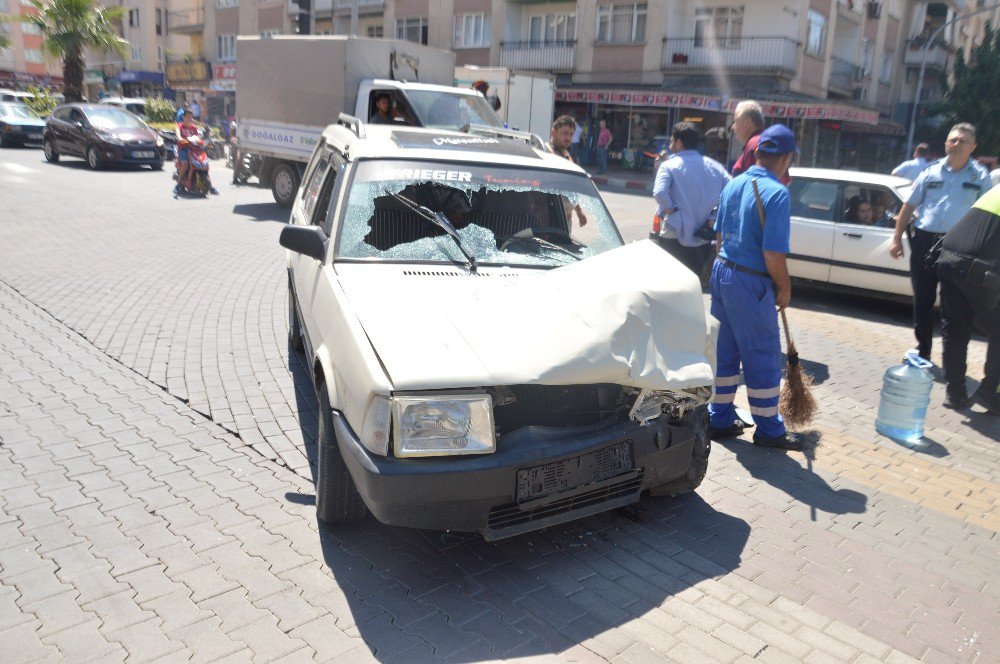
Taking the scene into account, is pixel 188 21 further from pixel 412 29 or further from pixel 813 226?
pixel 813 226

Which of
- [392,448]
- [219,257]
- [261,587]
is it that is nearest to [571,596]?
[392,448]

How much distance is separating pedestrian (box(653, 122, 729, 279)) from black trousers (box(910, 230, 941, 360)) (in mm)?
1860

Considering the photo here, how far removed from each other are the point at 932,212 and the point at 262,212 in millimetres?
11852

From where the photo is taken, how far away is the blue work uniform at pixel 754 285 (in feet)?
15.5

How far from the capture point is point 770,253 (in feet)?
15.6

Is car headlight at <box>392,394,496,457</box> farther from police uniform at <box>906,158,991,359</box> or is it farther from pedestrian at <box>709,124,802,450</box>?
police uniform at <box>906,158,991,359</box>

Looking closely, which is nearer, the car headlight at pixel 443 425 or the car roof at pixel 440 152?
the car headlight at pixel 443 425

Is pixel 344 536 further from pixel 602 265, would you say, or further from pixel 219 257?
pixel 219 257

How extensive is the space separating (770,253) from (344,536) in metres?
2.90

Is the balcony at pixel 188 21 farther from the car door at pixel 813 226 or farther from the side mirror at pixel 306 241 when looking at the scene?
the side mirror at pixel 306 241

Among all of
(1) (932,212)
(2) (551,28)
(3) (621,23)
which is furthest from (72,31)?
(1) (932,212)

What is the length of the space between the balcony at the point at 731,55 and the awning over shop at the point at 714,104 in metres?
1.93

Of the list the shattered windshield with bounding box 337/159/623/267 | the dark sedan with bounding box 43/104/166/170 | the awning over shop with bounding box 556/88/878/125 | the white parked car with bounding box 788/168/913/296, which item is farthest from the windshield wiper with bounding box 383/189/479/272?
the awning over shop with bounding box 556/88/878/125

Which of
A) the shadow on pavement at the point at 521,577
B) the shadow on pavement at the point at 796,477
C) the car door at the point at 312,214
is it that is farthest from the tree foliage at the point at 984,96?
the shadow on pavement at the point at 521,577
